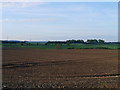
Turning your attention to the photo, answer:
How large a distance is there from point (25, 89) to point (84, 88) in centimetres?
267

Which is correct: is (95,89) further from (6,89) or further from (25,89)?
(6,89)

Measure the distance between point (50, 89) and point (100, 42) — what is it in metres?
132

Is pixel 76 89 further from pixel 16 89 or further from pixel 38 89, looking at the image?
pixel 16 89

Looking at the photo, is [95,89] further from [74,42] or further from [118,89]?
[74,42]

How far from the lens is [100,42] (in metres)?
142

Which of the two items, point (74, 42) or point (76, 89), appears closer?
point (76, 89)

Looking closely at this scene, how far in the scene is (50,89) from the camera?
12.3 m

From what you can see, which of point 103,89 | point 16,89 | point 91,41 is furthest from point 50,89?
point 91,41

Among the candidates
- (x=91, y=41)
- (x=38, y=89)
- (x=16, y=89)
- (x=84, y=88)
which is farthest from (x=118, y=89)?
(x=91, y=41)

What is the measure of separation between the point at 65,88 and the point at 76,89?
0.53m

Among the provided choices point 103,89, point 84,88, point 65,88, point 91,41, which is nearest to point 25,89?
point 65,88

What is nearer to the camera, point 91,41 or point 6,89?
point 6,89

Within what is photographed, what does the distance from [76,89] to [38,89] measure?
5.59 feet

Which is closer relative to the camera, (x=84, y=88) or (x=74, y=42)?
(x=84, y=88)
